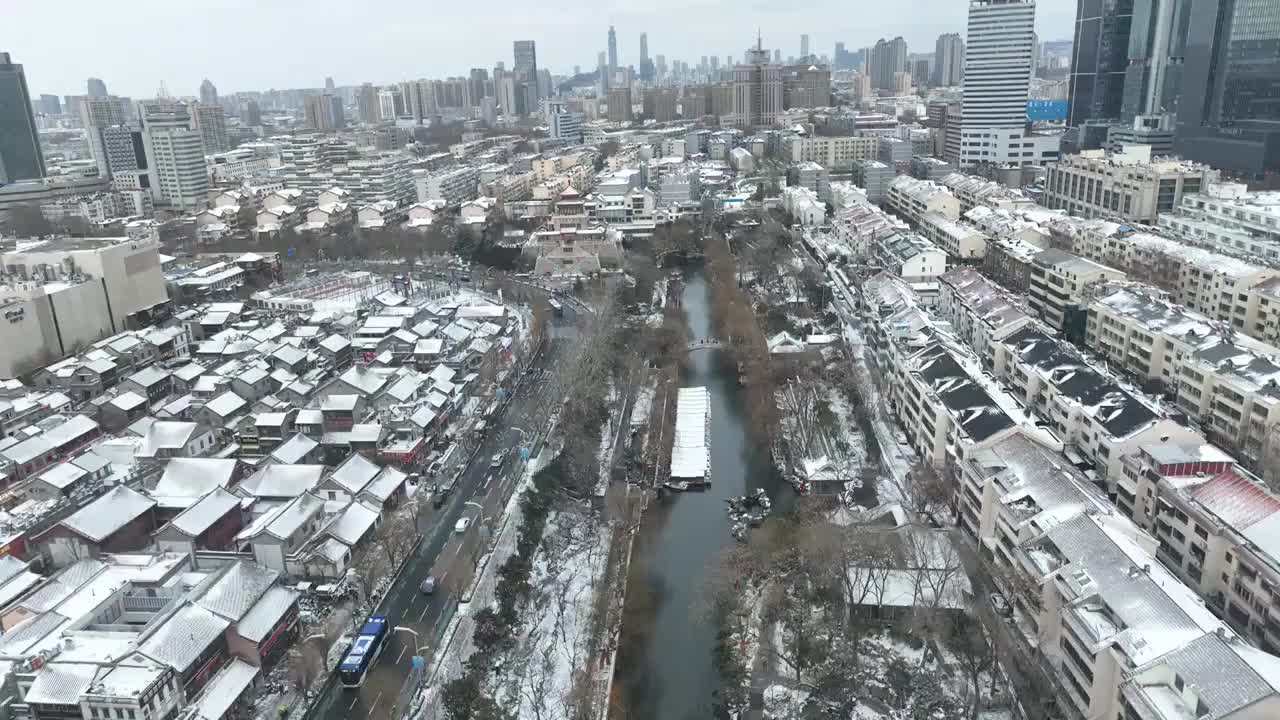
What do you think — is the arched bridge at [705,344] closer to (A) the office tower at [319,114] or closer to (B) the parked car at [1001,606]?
(B) the parked car at [1001,606]

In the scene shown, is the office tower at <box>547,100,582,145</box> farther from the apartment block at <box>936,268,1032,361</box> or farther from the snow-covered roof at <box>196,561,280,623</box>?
the snow-covered roof at <box>196,561,280,623</box>

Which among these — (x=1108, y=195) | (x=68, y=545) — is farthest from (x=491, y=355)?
(x=1108, y=195)

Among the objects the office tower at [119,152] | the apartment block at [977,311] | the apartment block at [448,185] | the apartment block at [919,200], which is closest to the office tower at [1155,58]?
the apartment block at [919,200]

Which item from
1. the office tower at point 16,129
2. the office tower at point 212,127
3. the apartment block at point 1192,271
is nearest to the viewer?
the apartment block at point 1192,271

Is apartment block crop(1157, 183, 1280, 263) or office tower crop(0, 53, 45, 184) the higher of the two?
office tower crop(0, 53, 45, 184)

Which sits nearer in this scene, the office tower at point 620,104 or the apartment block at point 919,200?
the apartment block at point 919,200

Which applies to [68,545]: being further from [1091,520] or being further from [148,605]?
[1091,520]

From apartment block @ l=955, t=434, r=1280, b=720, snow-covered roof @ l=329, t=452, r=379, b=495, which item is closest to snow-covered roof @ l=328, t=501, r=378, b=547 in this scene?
snow-covered roof @ l=329, t=452, r=379, b=495
